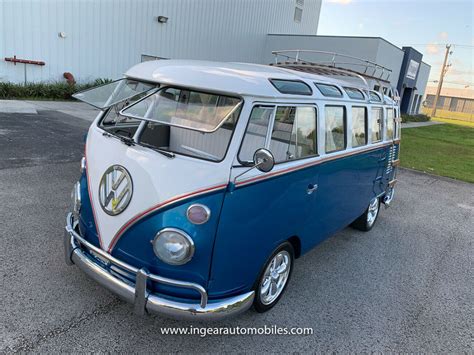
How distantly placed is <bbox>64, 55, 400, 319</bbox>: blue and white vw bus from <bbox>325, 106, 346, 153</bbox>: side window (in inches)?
1.1

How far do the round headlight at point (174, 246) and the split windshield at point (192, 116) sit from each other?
Answer: 23.5 inches

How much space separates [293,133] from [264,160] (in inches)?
29.4

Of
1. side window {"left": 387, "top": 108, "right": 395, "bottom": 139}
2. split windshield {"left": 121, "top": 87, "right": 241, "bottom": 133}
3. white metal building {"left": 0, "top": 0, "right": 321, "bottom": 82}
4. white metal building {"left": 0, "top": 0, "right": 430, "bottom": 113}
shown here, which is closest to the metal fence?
white metal building {"left": 0, "top": 0, "right": 430, "bottom": 113}

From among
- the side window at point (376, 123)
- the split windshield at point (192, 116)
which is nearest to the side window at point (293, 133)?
the split windshield at point (192, 116)

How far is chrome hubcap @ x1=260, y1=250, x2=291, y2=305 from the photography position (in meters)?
3.21

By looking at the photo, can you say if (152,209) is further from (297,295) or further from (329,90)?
(329,90)

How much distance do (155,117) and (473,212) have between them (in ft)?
23.1

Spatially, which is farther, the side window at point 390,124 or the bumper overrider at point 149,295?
the side window at point 390,124

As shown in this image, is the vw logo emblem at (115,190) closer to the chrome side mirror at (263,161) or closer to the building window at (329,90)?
the chrome side mirror at (263,161)

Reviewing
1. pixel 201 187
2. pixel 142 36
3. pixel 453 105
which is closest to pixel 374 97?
pixel 201 187

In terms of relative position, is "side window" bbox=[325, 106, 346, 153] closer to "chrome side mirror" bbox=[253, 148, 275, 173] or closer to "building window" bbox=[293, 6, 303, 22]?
"chrome side mirror" bbox=[253, 148, 275, 173]

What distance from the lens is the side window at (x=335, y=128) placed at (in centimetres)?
362

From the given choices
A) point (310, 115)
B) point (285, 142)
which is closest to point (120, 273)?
point (285, 142)

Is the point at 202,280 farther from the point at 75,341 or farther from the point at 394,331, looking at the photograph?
the point at 394,331
